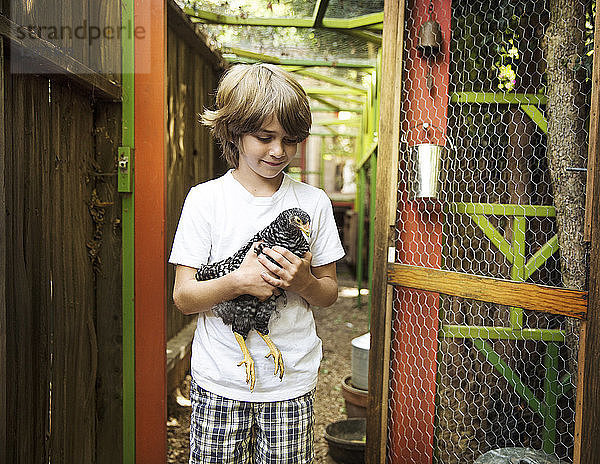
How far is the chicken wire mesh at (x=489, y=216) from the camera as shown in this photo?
2334mm

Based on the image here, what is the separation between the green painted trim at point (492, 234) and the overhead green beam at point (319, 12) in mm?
1667

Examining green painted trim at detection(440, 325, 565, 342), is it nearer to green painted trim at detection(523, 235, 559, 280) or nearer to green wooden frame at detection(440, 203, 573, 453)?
green wooden frame at detection(440, 203, 573, 453)

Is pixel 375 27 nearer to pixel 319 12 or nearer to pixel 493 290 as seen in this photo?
pixel 319 12

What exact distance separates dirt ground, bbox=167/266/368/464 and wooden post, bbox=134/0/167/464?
3.41 feet

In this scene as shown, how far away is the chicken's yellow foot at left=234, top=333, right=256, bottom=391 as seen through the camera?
4.77 ft

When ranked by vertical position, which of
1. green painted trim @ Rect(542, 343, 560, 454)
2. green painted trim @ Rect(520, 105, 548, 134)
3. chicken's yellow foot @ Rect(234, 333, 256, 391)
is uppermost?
green painted trim @ Rect(520, 105, 548, 134)

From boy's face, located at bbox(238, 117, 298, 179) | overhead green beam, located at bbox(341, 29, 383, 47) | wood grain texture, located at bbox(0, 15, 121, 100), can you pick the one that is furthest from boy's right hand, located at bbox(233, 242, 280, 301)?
overhead green beam, located at bbox(341, 29, 383, 47)

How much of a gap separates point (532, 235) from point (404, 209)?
762 mm

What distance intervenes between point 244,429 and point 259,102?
85cm

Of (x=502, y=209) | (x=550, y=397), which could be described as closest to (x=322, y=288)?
(x=502, y=209)

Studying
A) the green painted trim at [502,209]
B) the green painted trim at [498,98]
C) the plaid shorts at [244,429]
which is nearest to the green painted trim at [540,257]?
the green painted trim at [502,209]

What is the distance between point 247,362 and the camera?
146 centimetres

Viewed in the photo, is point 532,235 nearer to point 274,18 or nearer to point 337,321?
point 274,18

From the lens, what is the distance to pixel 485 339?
2633mm
